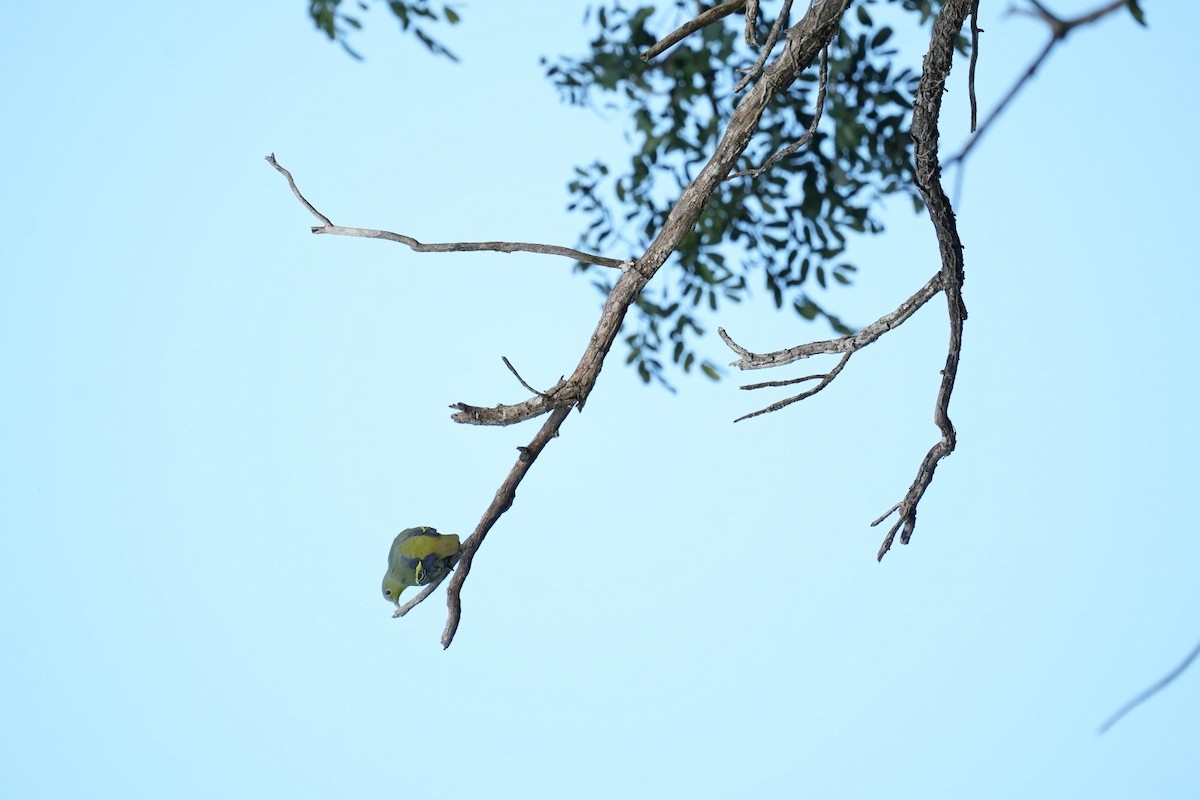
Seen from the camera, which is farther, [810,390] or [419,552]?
[419,552]

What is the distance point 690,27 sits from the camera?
125cm

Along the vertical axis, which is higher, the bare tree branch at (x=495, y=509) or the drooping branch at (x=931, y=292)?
the drooping branch at (x=931, y=292)

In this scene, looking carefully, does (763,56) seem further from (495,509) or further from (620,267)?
(495,509)

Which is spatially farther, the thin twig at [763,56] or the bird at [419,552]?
the bird at [419,552]

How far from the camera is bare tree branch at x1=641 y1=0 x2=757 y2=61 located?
4.04ft

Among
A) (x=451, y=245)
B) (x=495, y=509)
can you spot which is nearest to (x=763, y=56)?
(x=451, y=245)

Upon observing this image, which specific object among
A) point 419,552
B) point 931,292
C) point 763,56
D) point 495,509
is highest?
point 763,56

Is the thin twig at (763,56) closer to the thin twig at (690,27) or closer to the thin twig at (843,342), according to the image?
the thin twig at (690,27)

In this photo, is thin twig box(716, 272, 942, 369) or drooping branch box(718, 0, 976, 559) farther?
thin twig box(716, 272, 942, 369)

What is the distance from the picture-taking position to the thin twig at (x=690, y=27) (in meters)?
1.23

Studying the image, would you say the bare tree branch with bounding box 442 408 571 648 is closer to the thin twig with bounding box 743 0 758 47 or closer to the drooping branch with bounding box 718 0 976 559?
the drooping branch with bounding box 718 0 976 559

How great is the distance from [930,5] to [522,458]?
168cm

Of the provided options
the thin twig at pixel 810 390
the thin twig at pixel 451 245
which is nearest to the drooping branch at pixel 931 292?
the thin twig at pixel 810 390

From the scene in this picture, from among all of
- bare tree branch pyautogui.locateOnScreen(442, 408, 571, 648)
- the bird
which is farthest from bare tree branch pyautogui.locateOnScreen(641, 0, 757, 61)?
→ the bird
